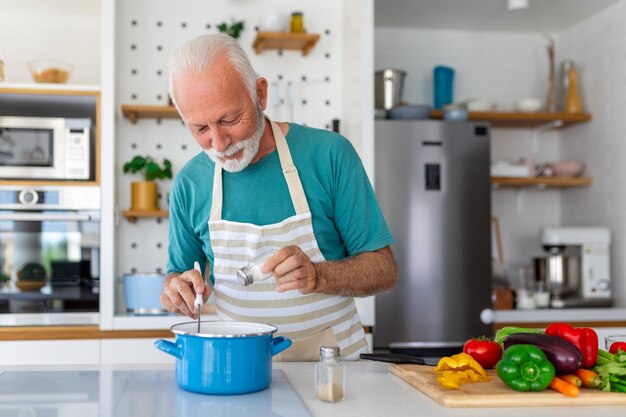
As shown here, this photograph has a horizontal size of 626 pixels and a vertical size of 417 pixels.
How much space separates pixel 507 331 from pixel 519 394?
387 mm

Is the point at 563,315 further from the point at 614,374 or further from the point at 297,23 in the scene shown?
the point at 614,374

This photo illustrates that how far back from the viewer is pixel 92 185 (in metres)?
3.29


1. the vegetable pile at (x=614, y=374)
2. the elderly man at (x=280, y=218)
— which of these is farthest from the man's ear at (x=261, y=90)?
the vegetable pile at (x=614, y=374)

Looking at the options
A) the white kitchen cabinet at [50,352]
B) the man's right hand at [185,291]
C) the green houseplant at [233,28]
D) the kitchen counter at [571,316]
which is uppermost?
the green houseplant at [233,28]

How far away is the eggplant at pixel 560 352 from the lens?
4.42ft

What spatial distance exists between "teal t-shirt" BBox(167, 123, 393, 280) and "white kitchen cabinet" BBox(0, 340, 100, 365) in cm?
149

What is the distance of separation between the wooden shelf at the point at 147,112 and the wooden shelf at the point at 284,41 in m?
0.54

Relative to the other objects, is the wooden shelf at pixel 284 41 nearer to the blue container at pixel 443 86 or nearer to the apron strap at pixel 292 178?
the blue container at pixel 443 86

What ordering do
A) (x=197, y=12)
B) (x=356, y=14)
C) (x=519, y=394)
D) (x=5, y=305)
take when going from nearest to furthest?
(x=519, y=394) → (x=5, y=305) → (x=356, y=14) → (x=197, y=12)

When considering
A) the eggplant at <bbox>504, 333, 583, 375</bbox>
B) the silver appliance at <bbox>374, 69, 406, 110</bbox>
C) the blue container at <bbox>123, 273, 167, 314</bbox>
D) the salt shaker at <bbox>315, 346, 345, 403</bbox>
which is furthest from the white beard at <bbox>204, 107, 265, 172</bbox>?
the silver appliance at <bbox>374, 69, 406, 110</bbox>

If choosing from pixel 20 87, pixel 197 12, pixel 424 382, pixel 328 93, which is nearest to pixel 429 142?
pixel 328 93

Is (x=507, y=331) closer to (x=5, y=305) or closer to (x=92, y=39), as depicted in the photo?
(x=5, y=305)

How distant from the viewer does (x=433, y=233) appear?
353 centimetres

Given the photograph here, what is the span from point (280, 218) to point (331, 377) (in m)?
0.72
